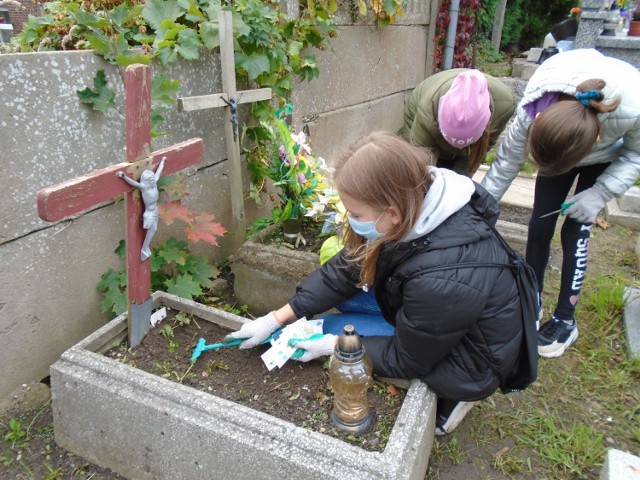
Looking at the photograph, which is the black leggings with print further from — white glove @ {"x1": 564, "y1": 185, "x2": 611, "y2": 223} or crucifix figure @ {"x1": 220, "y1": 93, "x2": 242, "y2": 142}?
crucifix figure @ {"x1": 220, "y1": 93, "x2": 242, "y2": 142}

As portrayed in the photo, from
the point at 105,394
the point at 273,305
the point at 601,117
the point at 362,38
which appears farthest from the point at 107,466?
the point at 362,38

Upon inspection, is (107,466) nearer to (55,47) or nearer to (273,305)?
(273,305)

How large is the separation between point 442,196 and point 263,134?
1.62 meters

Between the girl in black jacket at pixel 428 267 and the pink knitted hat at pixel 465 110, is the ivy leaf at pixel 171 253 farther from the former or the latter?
the pink knitted hat at pixel 465 110

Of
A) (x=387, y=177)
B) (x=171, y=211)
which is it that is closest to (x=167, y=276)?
(x=171, y=211)

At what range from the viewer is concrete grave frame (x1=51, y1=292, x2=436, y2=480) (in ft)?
4.48

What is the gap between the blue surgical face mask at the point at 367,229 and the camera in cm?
154

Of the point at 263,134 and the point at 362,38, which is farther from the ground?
the point at 362,38

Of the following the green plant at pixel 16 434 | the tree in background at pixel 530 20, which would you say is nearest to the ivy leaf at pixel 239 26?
the green plant at pixel 16 434

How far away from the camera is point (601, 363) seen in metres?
2.43

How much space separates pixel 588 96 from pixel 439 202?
2.56ft

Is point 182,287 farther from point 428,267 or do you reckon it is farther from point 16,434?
point 428,267

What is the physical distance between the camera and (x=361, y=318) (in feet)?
6.36

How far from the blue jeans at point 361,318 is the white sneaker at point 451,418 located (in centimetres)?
38
